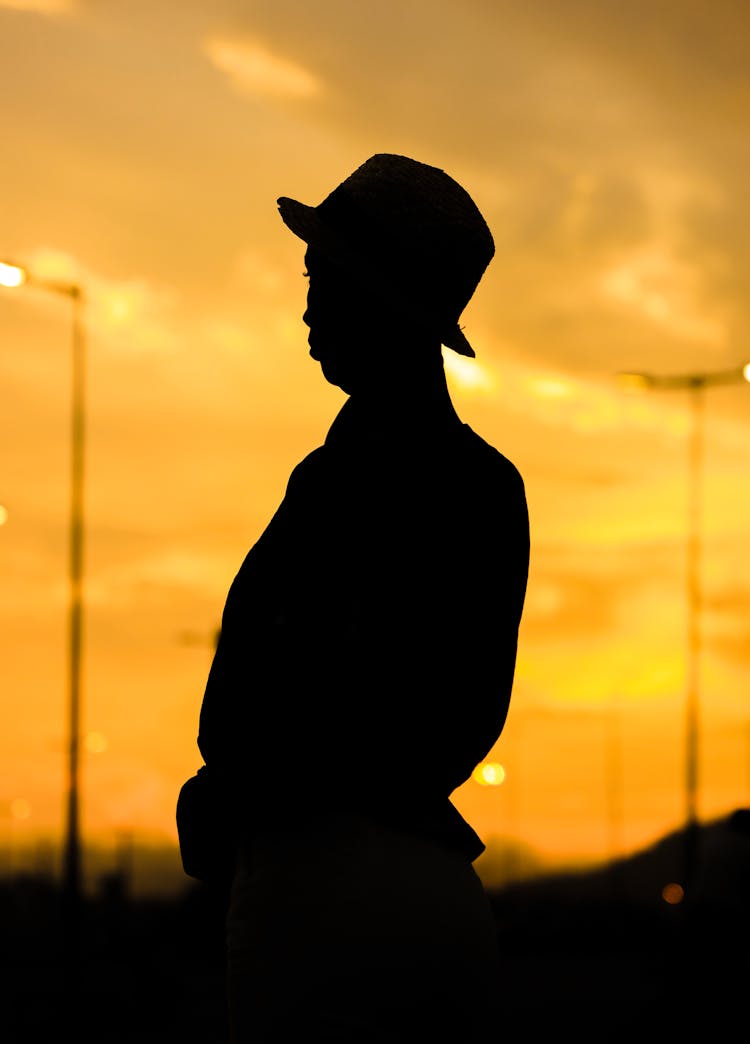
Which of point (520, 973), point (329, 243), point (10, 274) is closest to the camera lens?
point (329, 243)

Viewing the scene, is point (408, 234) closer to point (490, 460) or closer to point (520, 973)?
point (490, 460)

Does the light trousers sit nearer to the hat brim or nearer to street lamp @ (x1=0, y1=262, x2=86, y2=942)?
the hat brim

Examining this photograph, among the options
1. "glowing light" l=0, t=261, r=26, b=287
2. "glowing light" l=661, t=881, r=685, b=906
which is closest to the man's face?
"glowing light" l=0, t=261, r=26, b=287

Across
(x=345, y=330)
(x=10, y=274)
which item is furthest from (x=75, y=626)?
(x=345, y=330)

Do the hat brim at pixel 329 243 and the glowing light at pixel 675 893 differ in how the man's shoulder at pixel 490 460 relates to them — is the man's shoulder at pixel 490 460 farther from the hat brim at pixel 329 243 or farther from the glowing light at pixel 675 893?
the glowing light at pixel 675 893

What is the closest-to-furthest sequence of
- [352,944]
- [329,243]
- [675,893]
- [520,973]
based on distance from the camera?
[352,944] → [329,243] → [520,973] → [675,893]

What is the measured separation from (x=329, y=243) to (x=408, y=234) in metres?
0.11

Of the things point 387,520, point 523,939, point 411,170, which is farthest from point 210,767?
point 523,939

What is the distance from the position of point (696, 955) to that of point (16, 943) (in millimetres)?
34229

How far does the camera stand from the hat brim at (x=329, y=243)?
3.13m

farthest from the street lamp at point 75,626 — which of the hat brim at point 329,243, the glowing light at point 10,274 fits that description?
the hat brim at point 329,243

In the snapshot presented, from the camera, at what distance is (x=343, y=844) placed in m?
2.88

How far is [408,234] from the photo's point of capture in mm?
3146

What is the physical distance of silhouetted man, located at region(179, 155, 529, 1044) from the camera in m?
2.83
